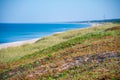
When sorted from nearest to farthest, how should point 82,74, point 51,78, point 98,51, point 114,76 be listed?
point 114,76 → point 82,74 → point 51,78 → point 98,51

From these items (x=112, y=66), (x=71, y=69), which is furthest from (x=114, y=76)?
(x=71, y=69)

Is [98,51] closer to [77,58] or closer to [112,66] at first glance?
[77,58]

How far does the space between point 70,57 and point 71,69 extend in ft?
11.3

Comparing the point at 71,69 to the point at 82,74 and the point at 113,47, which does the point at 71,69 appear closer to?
the point at 82,74

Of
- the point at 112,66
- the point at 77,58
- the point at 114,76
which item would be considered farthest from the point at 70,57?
the point at 114,76

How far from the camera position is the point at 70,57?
20734 millimetres

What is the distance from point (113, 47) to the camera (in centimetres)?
2080

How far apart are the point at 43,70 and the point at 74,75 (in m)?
4.08

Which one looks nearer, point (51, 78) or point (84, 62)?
point (51, 78)

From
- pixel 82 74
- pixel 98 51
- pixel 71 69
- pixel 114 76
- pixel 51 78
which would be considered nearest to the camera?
pixel 114 76

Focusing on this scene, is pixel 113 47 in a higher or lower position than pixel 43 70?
higher

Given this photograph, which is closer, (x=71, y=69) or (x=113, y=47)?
(x=71, y=69)

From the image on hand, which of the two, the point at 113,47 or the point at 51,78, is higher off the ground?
the point at 113,47

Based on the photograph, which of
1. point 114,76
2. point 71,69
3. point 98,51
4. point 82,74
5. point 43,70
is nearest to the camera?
point 114,76
